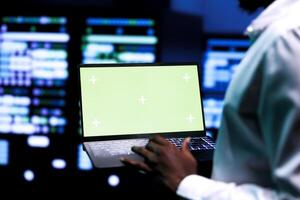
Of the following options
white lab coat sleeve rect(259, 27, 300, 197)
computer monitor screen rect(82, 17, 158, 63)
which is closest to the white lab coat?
white lab coat sleeve rect(259, 27, 300, 197)

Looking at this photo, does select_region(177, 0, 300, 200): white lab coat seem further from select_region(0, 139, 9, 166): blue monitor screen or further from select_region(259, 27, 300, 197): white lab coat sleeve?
select_region(0, 139, 9, 166): blue monitor screen

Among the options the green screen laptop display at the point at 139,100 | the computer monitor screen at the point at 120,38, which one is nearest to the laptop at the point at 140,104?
the green screen laptop display at the point at 139,100

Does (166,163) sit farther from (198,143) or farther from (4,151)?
(4,151)

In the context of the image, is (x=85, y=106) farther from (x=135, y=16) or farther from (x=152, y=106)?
(x=135, y=16)

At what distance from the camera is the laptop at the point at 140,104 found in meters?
1.22

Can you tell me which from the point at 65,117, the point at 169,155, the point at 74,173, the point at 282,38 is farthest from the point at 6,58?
the point at 282,38

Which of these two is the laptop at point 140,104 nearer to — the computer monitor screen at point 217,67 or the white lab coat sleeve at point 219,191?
the white lab coat sleeve at point 219,191

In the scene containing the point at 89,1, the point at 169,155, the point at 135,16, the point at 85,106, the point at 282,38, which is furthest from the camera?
the point at 89,1

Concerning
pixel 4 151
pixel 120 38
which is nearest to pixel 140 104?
pixel 120 38

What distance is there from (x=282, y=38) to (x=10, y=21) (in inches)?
91.2

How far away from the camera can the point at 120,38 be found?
277cm

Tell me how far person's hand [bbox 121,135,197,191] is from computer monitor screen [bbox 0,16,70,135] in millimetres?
Answer: 1939

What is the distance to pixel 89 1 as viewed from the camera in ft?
10.1

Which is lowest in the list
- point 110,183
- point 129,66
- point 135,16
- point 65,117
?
point 110,183
